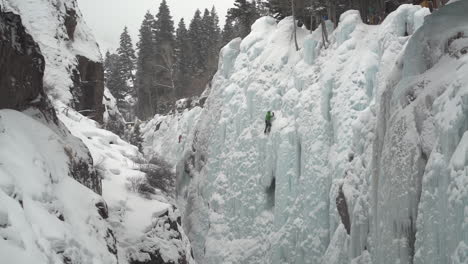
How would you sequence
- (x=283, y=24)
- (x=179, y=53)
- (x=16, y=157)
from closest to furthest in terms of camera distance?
(x=16, y=157) → (x=283, y=24) → (x=179, y=53)

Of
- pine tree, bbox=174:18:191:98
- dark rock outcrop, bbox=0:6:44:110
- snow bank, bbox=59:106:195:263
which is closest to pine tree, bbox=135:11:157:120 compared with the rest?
pine tree, bbox=174:18:191:98

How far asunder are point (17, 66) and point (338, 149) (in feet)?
36.2

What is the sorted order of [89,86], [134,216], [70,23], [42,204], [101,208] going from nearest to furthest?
[42,204] < [101,208] < [134,216] < [89,86] < [70,23]

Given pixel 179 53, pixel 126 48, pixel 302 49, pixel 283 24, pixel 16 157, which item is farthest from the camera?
pixel 126 48

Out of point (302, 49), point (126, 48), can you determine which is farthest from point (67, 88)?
point (126, 48)

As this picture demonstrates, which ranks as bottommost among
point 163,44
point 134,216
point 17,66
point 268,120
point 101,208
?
point 134,216

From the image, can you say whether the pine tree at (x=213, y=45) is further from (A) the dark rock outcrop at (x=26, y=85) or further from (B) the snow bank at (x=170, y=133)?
(A) the dark rock outcrop at (x=26, y=85)

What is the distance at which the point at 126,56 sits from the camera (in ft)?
173

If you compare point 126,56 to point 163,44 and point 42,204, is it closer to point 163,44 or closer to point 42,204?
point 163,44

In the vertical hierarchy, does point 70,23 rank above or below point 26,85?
above

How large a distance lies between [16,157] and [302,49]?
52.9ft

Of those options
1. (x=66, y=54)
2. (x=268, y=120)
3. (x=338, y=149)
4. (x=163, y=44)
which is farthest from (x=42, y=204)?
(x=163, y=44)

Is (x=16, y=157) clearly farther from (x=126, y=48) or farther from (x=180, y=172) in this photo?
(x=126, y=48)

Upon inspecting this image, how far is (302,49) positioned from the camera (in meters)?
21.1
